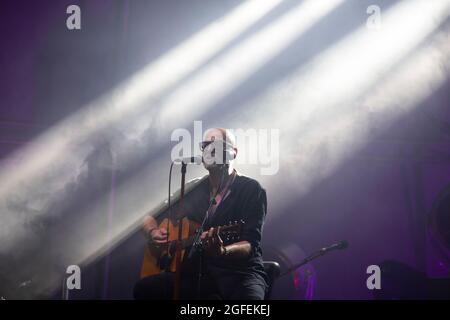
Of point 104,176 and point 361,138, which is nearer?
point 104,176

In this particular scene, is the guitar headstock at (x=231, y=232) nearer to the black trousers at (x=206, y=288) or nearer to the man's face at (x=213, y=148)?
the black trousers at (x=206, y=288)

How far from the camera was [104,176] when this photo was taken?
5.37 metres

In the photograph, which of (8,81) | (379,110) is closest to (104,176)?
(8,81)

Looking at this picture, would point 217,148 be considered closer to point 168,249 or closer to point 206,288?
point 168,249

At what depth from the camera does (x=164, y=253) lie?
3.34 meters

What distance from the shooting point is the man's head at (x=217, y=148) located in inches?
128

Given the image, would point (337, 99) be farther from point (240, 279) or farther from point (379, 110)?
point (240, 279)

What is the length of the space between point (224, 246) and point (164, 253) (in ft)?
2.08

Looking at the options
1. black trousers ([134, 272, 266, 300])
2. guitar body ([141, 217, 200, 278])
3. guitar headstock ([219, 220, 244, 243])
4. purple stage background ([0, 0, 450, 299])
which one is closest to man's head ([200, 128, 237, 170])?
guitar body ([141, 217, 200, 278])

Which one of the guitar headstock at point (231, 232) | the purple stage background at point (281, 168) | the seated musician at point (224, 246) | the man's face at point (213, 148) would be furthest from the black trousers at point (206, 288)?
the purple stage background at point (281, 168)

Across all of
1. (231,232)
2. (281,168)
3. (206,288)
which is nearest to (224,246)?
(231,232)

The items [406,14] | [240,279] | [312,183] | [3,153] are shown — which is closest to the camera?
[240,279]

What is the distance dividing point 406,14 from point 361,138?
202 cm
